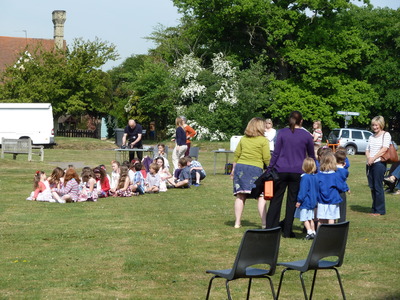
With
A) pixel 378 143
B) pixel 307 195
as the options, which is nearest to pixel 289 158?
pixel 307 195

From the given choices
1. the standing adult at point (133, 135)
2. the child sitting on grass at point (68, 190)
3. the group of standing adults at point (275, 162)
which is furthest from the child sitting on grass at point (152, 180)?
the group of standing adults at point (275, 162)

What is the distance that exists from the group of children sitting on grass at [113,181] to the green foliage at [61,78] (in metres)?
42.8

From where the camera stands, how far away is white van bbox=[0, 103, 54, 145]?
49625mm

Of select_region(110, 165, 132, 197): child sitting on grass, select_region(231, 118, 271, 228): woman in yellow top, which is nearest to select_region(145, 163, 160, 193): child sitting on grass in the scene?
select_region(110, 165, 132, 197): child sitting on grass

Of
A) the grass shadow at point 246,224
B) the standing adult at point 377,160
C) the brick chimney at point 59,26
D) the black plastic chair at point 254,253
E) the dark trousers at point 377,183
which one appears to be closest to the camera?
the black plastic chair at point 254,253

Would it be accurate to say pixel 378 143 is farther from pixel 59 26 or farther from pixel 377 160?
pixel 59 26

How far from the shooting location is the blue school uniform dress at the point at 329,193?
12562 mm

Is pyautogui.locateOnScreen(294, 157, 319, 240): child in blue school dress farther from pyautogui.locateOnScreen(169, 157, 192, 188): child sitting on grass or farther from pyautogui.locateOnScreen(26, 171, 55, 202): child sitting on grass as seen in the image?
pyautogui.locateOnScreen(169, 157, 192, 188): child sitting on grass

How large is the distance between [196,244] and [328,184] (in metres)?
2.32

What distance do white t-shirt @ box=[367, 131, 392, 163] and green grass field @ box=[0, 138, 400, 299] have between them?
4.30 ft

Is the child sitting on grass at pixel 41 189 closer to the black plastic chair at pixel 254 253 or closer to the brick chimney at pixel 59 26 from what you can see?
the black plastic chair at pixel 254 253

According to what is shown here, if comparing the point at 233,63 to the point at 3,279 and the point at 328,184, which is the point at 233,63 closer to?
the point at 328,184

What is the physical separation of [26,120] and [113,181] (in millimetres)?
30263

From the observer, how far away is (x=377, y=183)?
16.2m
